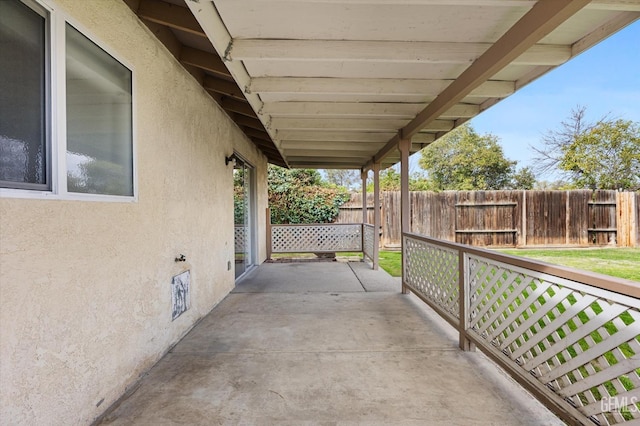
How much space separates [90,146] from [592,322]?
122 inches

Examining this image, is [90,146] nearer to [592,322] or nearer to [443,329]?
[592,322]

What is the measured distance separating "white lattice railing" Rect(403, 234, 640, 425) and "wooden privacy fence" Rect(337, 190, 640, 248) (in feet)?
23.3

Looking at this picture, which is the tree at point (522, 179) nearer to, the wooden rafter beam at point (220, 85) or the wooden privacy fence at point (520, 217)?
the wooden privacy fence at point (520, 217)

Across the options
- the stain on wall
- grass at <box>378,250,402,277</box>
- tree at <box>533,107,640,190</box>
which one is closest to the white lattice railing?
the stain on wall

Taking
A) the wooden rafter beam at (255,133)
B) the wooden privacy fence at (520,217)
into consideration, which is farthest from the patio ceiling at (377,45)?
the wooden privacy fence at (520,217)

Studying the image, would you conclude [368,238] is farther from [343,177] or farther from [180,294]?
[343,177]

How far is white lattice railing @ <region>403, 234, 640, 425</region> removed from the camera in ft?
5.08

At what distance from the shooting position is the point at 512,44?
90.5 inches

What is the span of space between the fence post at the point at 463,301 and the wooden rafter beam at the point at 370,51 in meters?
1.85

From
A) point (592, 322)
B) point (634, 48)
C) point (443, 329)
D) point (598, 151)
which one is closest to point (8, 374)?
point (592, 322)

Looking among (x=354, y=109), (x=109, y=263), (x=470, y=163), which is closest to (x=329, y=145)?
(x=354, y=109)

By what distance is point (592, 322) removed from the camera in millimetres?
1684

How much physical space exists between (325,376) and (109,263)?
179 centimetres

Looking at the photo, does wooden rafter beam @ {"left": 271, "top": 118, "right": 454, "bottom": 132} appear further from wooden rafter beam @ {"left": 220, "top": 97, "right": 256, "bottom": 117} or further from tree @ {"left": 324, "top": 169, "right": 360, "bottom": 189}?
tree @ {"left": 324, "top": 169, "right": 360, "bottom": 189}
